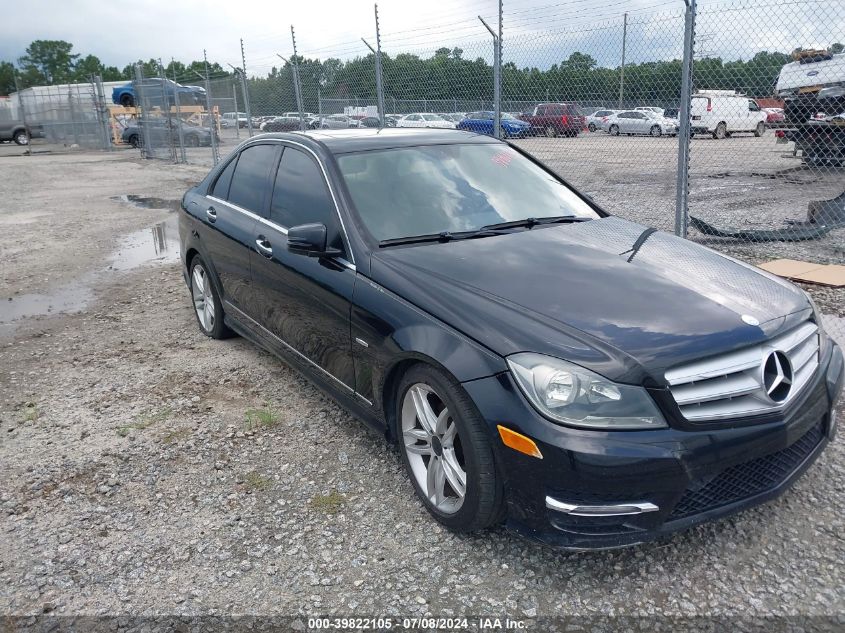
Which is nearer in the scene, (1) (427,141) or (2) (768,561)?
(2) (768,561)

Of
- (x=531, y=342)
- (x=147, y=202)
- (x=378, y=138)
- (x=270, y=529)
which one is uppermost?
(x=378, y=138)

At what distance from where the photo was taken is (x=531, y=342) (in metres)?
2.55

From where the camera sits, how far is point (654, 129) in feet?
37.1

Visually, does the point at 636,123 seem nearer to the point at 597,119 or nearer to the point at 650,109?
the point at 597,119

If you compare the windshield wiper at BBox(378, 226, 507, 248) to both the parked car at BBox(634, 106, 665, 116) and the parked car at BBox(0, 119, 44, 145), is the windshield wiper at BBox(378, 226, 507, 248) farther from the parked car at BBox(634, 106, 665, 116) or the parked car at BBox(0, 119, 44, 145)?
the parked car at BBox(0, 119, 44, 145)

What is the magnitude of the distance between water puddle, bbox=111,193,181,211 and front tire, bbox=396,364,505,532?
11009 millimetres

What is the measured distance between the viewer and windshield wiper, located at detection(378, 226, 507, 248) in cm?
343

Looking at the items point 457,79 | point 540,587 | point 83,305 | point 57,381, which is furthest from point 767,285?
point 457,79

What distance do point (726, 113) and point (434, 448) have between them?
1065 cm

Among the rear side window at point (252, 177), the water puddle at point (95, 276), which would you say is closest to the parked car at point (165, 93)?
the water puddle at point (95, 276)

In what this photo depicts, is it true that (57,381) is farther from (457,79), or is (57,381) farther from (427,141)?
(457,79)

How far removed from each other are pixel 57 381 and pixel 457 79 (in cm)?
784

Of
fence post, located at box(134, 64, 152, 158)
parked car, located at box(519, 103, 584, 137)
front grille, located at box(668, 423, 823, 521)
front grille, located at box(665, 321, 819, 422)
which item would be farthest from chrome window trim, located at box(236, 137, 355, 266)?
fence post, located at box(134, 64, 152, 158)

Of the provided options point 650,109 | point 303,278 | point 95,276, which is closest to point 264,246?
point 303,278
